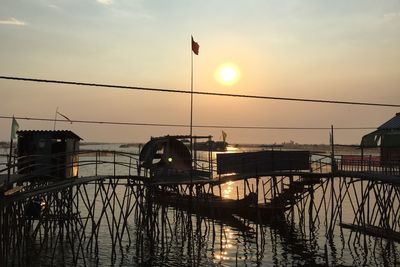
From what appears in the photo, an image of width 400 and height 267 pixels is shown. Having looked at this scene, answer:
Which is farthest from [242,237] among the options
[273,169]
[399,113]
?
[399,113]

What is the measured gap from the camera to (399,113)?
39.3 meters

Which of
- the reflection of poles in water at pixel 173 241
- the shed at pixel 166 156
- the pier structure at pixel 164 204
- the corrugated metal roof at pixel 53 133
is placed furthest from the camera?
the shed at pixel 166 156

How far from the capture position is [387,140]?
34.5 metres

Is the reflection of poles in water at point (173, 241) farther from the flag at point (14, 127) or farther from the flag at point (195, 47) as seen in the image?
the flag at point (195, 47)

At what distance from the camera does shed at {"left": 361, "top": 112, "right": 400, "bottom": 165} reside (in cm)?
3400

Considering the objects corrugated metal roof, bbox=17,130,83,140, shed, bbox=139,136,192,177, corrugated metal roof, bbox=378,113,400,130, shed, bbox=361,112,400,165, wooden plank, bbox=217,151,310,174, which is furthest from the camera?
corrugated metal roof, bbox=378,113,400,130

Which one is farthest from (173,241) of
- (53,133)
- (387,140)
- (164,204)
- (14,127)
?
(387,140)

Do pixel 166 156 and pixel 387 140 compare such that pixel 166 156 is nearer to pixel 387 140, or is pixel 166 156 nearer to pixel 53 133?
pixel 53 133

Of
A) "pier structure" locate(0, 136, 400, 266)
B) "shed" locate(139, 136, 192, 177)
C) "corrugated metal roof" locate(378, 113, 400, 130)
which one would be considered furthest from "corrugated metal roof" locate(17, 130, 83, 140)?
"corrugated metal roof" locate(378, 113, 400, 130)

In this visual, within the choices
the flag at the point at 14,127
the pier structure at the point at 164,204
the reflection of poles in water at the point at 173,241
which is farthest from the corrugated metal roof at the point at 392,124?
the flag at the point at 14,127

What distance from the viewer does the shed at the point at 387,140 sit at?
3400cm

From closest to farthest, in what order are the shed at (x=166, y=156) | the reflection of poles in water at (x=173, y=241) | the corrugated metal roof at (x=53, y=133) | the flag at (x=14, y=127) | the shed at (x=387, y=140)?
the reflection of poles in water at (x=173, y=241), the flag at (x=14, y=127), the corrugated metal roof at (x=53, y=133), the shed at (x=166, y=156), the shed at (x=387, y=140)

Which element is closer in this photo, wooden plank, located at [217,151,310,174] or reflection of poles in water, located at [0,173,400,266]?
reflection of poles in water, located at [0,173,400,266]

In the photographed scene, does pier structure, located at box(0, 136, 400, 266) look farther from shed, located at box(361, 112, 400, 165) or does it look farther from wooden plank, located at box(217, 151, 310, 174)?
shed, located at box(361, 112, 400, 165)
